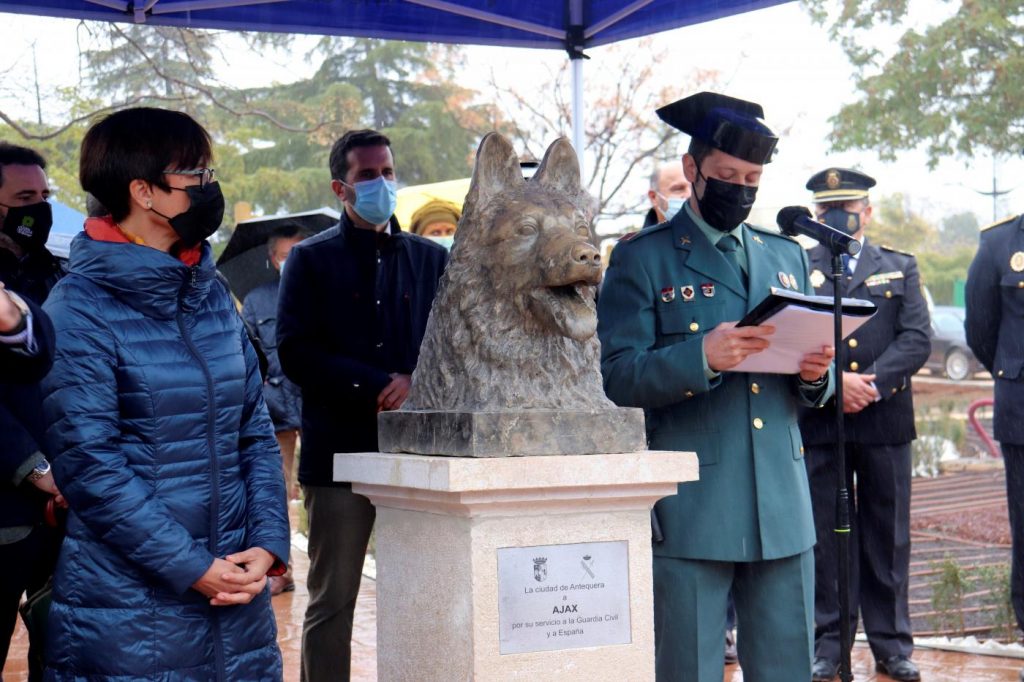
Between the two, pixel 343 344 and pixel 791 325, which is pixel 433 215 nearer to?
pixel 343 344

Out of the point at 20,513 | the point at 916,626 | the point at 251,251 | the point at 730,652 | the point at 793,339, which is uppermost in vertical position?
the point at 251,251

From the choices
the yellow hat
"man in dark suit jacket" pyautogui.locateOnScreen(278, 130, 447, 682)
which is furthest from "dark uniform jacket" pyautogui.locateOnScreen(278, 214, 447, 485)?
the yellow hat

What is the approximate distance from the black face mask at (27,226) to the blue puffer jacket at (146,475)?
3.77ft

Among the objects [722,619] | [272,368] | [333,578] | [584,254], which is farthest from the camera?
[272,368]

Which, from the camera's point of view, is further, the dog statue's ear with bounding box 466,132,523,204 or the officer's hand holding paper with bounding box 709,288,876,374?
the officer's hand holding paper with bounding box 709,288,876,374

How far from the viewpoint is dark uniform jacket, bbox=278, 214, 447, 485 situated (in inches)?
178

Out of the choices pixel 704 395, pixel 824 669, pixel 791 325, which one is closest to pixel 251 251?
pixel 824 669

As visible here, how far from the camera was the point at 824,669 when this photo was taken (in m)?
5.97

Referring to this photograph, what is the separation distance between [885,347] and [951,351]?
22314mm

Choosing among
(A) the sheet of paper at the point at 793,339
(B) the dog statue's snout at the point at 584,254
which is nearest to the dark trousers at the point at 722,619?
(A) the sheet of paper at the point at 793,339

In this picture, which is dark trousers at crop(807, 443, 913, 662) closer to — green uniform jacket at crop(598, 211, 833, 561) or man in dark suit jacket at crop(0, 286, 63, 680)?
green uniform jacket at crop(598, 211, 833, 561)

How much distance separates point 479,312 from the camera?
3.28 meters

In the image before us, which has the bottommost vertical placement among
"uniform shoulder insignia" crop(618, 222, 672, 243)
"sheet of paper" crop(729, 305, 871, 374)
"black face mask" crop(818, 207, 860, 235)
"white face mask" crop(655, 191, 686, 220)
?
"sheet of paper" crop(729, 305, 871, 374)

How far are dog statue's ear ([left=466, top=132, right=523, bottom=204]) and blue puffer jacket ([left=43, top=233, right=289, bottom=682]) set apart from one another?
746mm
